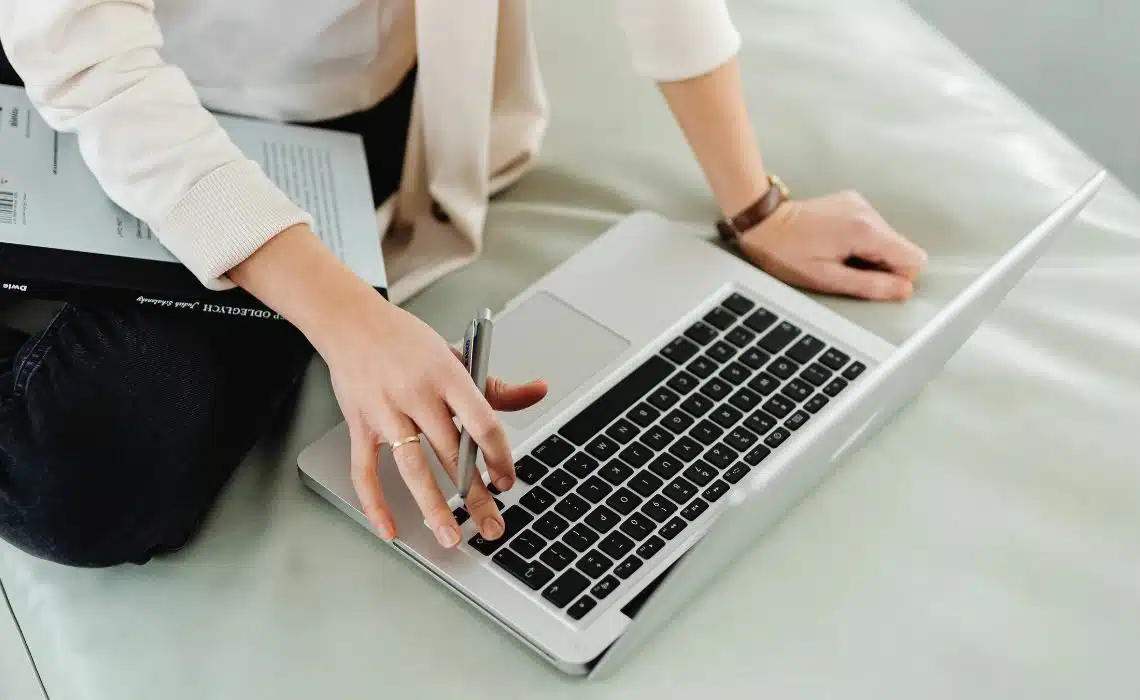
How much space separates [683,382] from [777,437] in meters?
0.07

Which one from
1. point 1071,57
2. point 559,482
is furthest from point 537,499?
point 1071,57

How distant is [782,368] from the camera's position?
751 mm

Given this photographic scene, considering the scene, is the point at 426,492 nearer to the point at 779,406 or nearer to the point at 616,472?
the point at 616,472

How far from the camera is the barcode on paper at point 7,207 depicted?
67 centimetres

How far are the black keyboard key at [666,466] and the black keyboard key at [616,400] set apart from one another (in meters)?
0.04

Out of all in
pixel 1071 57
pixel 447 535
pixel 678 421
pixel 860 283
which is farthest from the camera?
pixel 1071 57

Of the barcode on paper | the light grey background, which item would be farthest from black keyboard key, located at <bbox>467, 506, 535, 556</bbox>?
the light grey background

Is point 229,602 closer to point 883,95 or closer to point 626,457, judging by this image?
point 626,457

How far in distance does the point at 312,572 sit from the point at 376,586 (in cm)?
4

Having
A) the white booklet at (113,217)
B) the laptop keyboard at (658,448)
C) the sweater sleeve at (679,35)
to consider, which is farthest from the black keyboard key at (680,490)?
the sweater sleeve at (679,35)

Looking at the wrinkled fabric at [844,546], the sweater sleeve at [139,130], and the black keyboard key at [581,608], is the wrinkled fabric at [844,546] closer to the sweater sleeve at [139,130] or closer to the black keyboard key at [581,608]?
the black keyboard key at [581,608]

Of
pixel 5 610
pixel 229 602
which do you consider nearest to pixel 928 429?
pixel 229 602

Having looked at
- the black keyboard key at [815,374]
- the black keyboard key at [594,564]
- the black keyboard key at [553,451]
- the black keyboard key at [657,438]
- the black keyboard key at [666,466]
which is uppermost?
the black keyboard key at [815,374]

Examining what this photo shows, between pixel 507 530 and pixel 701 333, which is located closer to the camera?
pixel 507 530
